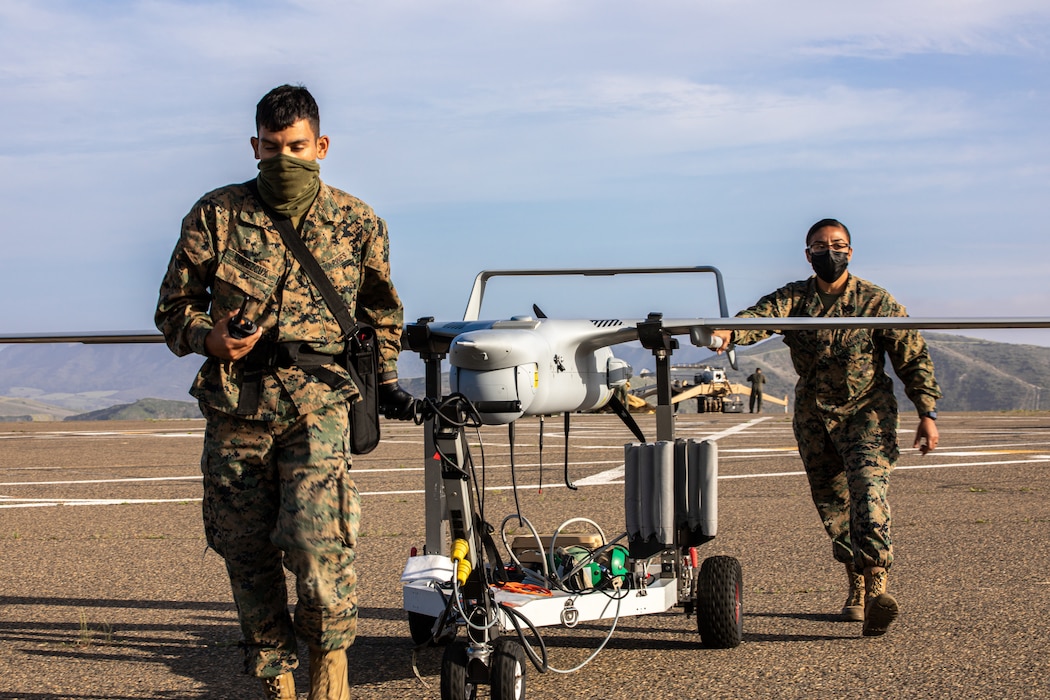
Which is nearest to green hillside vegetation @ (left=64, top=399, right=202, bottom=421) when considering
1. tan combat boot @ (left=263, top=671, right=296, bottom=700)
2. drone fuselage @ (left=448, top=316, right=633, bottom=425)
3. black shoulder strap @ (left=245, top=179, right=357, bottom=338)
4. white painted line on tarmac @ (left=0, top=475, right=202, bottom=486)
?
white painted line on tarmac @ (left=0, top=475, right=202, bottom=486)

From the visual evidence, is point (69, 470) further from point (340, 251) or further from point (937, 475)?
point (340, 251)

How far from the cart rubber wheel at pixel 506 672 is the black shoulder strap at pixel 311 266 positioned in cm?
140

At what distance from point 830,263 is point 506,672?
3526 mm

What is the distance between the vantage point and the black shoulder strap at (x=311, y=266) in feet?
14.2

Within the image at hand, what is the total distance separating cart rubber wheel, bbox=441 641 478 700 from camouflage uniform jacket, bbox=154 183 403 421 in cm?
114

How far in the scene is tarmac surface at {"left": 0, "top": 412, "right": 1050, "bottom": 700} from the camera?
562 centimetres

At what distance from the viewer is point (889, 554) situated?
673 centimetres

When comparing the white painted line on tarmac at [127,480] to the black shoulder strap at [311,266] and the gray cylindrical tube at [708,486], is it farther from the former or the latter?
the black shoulder strap at [311,266]

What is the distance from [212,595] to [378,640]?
73.7 inches

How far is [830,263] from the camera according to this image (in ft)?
23.3

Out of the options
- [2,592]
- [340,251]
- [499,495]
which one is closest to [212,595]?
[2,592]

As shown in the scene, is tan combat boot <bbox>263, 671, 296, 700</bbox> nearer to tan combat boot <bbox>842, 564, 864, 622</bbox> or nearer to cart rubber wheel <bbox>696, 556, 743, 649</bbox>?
cart rubber wheel <bbox>696, 556, 743, 649</bbox>

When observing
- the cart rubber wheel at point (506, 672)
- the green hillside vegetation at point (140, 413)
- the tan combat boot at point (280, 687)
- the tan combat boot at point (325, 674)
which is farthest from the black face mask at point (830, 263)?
the green hillside vegetation at point (140, 413)

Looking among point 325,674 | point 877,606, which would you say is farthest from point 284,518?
point 877,606
